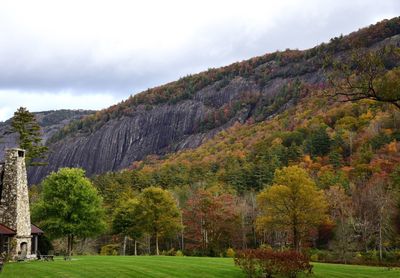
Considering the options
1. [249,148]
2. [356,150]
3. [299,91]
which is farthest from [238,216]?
[299,91]

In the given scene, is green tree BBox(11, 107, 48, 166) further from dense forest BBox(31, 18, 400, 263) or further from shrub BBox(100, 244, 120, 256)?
shrub BBox(100, 244, 120, 256)

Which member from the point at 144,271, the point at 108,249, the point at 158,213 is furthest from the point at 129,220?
the point at 144,271

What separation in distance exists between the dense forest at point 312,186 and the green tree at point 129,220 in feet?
0.80

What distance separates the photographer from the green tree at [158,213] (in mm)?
57312

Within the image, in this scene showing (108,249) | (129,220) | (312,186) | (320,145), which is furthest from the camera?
(320,145)

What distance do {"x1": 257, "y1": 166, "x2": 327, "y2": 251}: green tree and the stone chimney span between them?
22426mm

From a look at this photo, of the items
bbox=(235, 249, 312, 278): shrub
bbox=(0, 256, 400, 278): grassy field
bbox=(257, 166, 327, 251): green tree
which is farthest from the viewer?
bbox=(257, 166, 327, 251): green tree

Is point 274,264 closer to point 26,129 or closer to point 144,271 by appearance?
point 144,271

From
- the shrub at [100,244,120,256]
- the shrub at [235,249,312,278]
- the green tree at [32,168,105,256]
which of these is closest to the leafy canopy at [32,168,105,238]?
the green tree at [32,168,105,256]

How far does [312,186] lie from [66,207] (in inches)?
957

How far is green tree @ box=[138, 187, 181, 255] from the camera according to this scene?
188ft

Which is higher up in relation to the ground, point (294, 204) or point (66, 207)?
point (66, 207)

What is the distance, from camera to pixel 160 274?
27438 mm

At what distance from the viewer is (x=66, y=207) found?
44.8 meters
